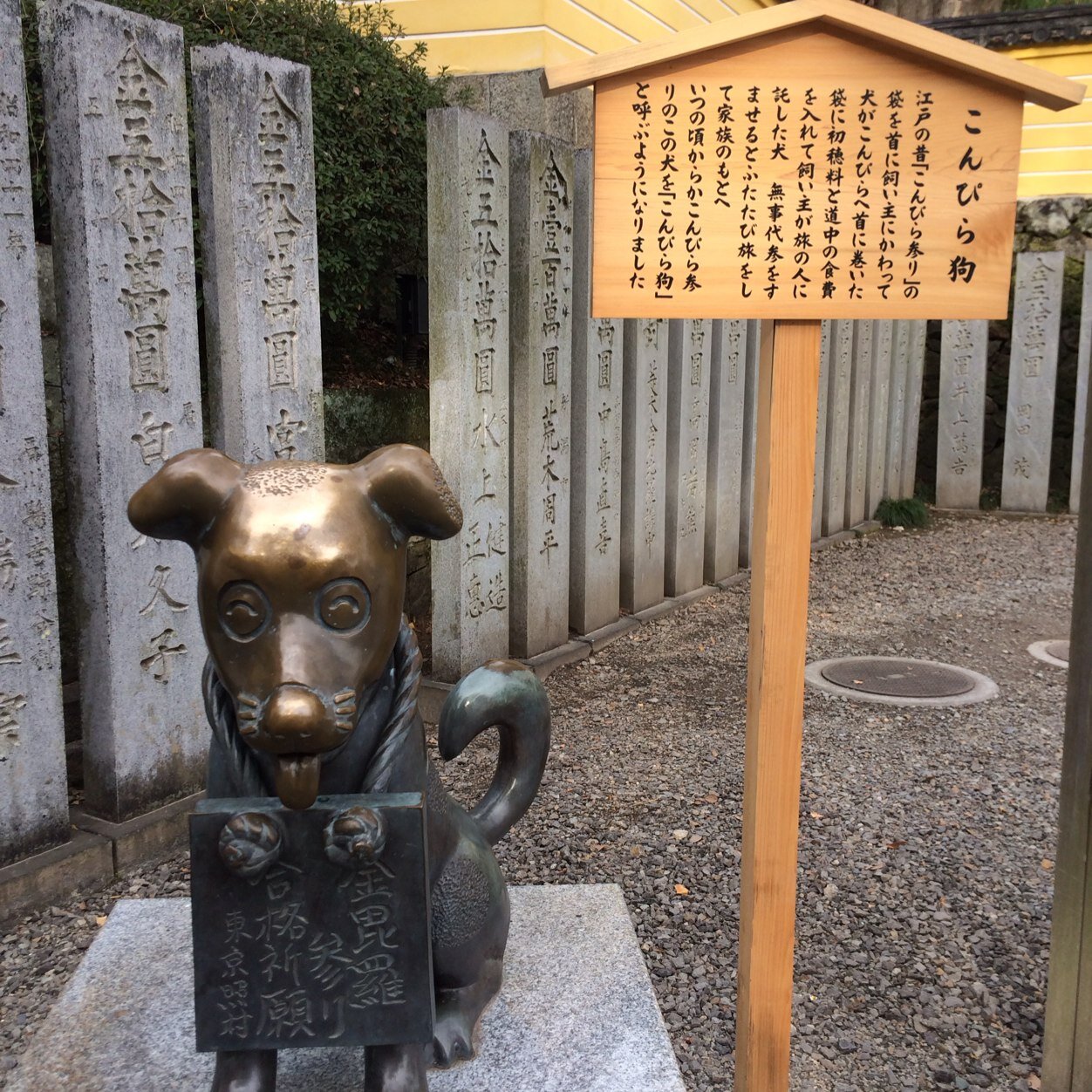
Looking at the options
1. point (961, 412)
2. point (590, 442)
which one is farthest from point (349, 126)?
point (961, 412)

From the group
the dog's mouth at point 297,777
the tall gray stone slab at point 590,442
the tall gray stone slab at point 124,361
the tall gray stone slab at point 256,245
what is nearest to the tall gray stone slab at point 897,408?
the tall gray stone slab at point 590,442

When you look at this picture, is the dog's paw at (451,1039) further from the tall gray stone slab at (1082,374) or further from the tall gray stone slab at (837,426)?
the tall gray stone slab at (1082,374)

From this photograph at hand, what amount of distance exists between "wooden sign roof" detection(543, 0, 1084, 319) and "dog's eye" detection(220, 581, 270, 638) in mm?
1137

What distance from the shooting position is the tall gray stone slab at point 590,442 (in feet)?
21.1

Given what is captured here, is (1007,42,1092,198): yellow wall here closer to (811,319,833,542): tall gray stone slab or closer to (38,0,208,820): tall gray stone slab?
(811,319,833,542): tall gray stone slab

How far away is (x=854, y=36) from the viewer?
2.35 metres

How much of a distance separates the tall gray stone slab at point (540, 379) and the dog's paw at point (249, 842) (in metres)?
4.18

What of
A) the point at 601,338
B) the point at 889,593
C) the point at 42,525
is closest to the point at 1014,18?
the point at 889,593

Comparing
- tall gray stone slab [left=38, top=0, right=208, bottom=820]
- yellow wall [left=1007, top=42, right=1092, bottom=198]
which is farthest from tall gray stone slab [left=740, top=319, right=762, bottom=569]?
yellow wall [left=1007, top=42, right=1092, bottom=198]

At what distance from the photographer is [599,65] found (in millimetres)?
2332

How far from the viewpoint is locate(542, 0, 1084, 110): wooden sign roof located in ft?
7.50

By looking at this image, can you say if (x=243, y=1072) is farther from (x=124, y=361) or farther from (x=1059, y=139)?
(x=1059, y=139)

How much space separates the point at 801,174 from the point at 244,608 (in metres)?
1.60

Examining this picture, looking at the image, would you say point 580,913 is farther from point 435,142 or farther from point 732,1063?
point 435,142
